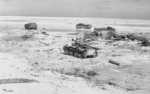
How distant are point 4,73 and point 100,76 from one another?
464 centimetres

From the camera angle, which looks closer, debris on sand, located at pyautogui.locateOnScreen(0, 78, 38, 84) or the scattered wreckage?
debris on sand, located at pyautogui.locateOnScreen(0, 78, 38, 84)

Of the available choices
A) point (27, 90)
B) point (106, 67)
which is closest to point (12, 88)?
point (27, 90)

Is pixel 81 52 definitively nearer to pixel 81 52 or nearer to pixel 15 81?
→ pixel 81 52

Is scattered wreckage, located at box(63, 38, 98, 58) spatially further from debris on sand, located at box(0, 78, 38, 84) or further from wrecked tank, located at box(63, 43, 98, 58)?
debris on sand, located at box(0, 78, 38, 84)

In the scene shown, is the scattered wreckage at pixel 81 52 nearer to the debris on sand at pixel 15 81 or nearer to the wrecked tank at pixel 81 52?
the wrecked tank at pixel 81 52

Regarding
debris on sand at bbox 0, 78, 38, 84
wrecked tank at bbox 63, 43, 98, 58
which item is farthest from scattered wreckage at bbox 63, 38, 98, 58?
debris on sand at bbox 0, 78, 38, 84

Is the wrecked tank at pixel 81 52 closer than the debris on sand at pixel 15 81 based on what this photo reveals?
No

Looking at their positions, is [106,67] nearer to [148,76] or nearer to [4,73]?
[148,76]

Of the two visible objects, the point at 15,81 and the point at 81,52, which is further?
the point at 81,52

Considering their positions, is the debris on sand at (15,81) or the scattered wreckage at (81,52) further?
the scattered wreckage at (81,52)

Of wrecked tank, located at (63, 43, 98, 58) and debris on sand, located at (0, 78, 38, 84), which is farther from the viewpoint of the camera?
wrecked tank, located at (63, 43, 98, 58)

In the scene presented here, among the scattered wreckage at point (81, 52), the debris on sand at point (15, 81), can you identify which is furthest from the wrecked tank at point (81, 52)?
the debris on sand at point (15, 81)

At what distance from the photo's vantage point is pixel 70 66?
40.1 feet

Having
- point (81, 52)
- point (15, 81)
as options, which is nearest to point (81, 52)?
point (81, 52)
